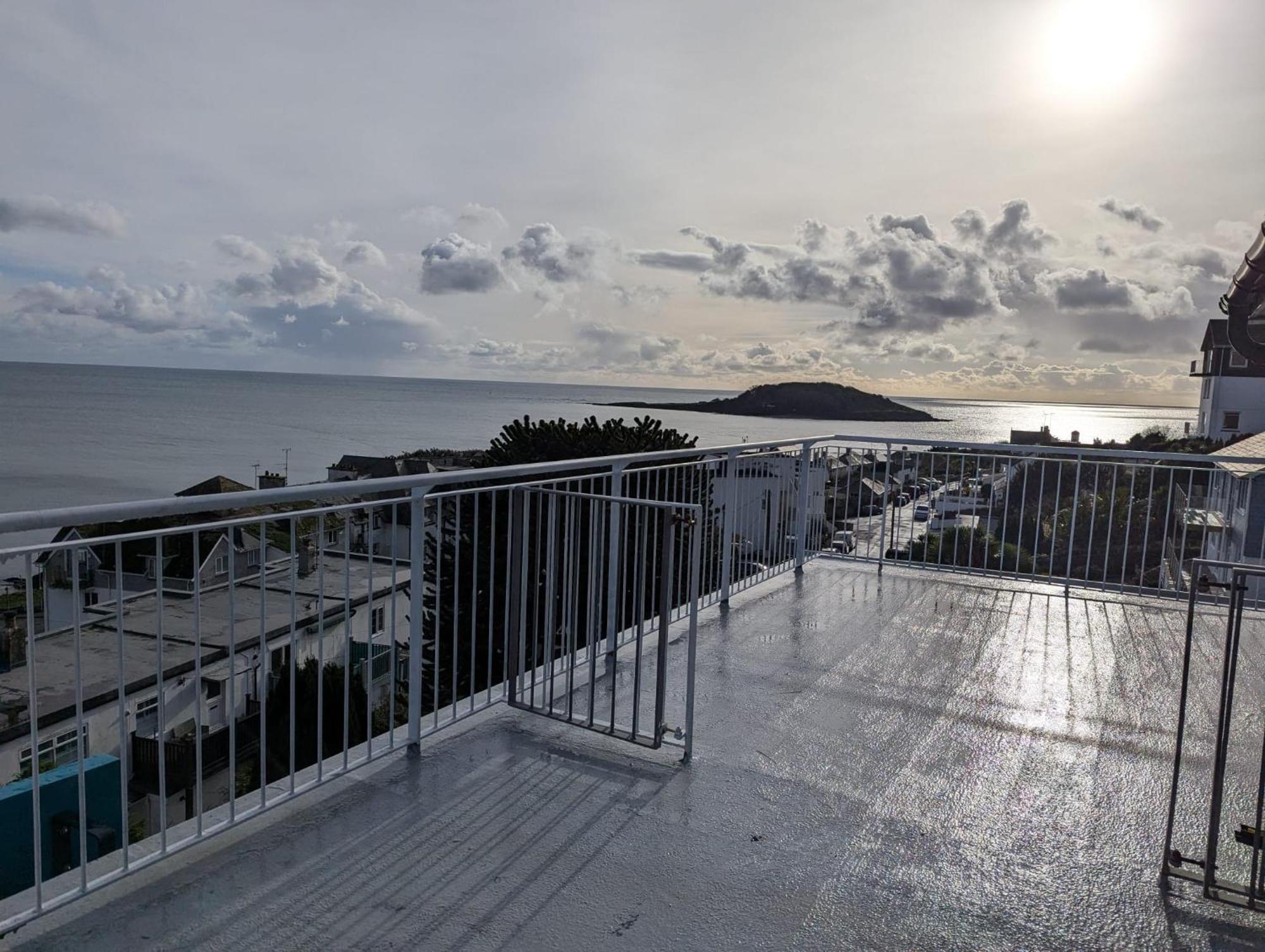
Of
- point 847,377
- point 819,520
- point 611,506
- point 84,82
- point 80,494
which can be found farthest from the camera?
point 847,377

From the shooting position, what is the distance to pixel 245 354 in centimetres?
10450

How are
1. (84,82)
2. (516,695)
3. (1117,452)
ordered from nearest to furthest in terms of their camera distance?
(516,695)
(1117,452)
(84,82)

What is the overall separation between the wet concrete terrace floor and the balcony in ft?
0.03

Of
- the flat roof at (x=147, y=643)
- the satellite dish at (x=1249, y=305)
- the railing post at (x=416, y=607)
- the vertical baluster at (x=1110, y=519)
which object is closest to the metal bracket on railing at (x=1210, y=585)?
the railing post at (x=416, y=607)

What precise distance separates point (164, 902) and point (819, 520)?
6022 mm

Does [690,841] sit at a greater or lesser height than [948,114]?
lesser

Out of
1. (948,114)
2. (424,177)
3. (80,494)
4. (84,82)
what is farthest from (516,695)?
(80,494)

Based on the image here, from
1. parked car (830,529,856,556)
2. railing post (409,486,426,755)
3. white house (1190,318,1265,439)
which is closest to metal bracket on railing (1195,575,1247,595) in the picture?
railing post (409,486,426,755)

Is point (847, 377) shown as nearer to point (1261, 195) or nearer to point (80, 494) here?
point (80, 494)

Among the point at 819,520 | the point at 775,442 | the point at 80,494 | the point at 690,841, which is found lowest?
the point at 80,494

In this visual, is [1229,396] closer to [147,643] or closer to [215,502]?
[147,643]

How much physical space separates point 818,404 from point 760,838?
54557 millimetres

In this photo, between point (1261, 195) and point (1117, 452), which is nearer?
point (1117, 452)

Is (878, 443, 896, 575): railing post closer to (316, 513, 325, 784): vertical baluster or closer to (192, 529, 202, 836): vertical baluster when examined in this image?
(316, 513, 325, 784): vertical baluster
